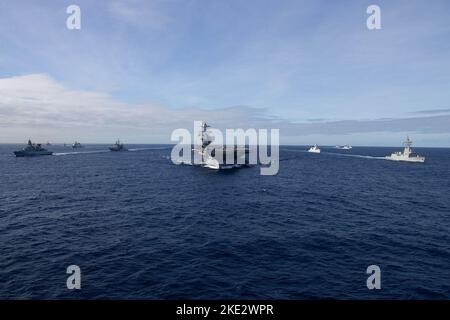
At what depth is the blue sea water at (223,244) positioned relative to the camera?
31.3m

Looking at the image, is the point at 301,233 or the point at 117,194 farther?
the point at 117,194

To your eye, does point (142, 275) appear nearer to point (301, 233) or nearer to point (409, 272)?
point (301, 233)

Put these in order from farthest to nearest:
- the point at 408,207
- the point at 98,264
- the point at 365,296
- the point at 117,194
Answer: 1. the point at 117,194
2. the point at 408,207
3. the point at 98,264
4. the point at 365,296

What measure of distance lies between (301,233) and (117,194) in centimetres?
5552

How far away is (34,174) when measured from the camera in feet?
396

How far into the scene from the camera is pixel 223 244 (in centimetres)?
4403

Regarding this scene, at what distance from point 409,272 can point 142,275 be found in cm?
3300

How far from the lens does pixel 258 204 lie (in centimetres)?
7188

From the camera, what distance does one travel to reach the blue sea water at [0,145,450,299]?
3127 centimetres
